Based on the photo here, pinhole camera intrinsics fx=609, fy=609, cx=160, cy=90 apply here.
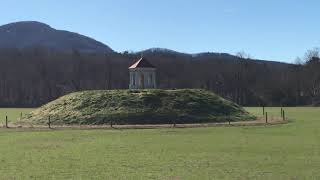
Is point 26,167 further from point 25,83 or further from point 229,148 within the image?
point 25,83

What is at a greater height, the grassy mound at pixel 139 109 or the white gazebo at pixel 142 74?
the white gazebo at pixel 142 74

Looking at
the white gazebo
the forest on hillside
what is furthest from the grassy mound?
the forest on hillside

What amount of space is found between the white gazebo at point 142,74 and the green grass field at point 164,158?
1314 inches

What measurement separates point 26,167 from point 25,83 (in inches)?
7072

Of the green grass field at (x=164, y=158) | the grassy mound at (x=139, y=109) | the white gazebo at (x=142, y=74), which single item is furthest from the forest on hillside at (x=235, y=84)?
the green grass field at (x=164, y=158)

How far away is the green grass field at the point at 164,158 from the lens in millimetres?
22141

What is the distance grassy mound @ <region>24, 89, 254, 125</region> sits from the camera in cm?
6381

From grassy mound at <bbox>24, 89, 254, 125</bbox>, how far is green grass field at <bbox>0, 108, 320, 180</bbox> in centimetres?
2197

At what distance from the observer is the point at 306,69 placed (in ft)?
559

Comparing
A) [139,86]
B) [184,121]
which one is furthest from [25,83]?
[184,121]

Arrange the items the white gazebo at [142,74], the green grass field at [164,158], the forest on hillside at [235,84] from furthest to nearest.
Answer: the forest on hillside at [235,84] < the white gazebo at [142,74] < the green grass field at [164,158]

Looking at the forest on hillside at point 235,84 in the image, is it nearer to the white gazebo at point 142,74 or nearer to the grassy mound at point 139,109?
the white gazebo at point 142,74

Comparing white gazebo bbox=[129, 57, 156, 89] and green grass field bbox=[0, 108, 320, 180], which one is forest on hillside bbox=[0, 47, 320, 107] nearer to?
white gazebo bbox=[129, 57, 156, 89]

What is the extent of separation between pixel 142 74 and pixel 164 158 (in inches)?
1893
